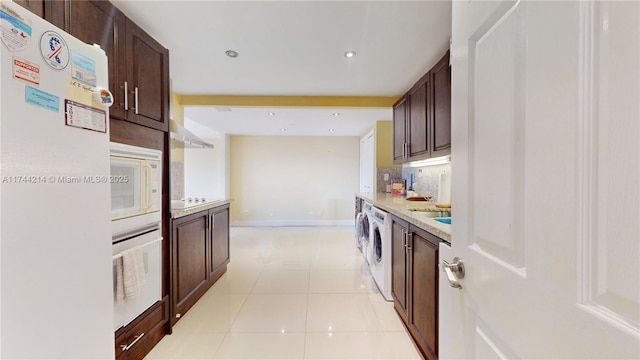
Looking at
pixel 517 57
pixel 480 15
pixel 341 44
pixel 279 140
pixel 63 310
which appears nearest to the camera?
pixel 517 57

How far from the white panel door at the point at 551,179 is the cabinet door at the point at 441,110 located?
1332 millimetres

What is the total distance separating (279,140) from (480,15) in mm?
5567

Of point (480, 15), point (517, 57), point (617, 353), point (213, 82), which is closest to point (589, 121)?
point (517, 57)

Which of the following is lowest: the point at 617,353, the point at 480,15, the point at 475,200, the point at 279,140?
the point at 617,353

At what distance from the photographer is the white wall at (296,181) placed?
600 cm

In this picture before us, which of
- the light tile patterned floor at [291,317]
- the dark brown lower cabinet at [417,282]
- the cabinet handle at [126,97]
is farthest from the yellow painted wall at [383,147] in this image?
the cabinet handle at [126,97]

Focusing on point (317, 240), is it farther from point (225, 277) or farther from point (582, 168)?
point (582, 168)

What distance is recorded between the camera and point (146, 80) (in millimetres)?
1632

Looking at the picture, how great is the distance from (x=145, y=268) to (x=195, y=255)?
0.65 m

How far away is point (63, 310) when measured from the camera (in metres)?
0.76

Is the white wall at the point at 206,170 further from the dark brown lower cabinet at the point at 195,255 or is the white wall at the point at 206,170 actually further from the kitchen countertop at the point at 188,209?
the kitchen countertop at the point at 188,209

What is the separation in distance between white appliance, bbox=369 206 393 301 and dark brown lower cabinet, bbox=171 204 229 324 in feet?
5.65

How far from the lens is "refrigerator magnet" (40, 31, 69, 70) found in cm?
73

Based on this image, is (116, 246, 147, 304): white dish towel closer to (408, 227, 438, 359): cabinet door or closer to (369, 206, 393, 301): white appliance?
(408, 227, 438, 359): cabinet door
